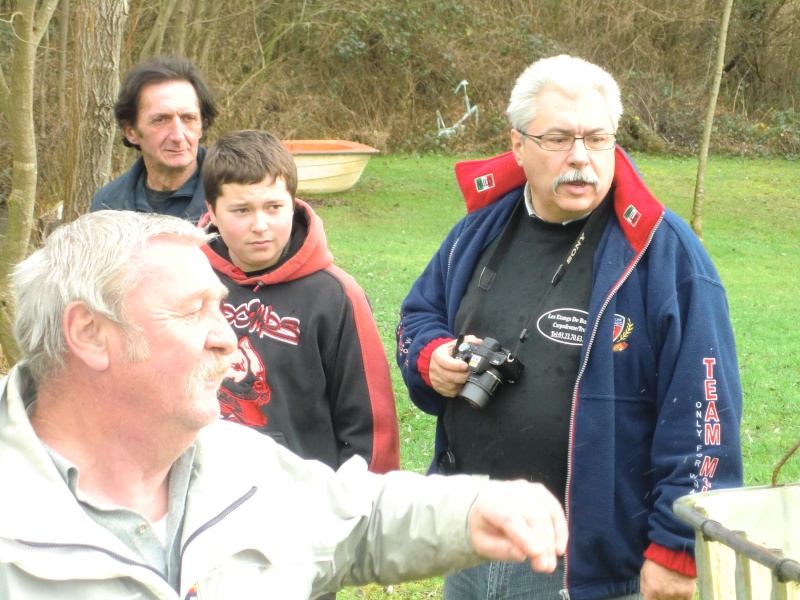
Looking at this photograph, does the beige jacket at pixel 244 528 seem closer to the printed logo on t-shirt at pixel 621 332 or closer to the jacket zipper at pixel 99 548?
the jacket zipper at pixel 99 548

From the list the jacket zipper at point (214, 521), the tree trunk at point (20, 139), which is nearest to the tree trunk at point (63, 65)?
the tree trunk at point (20, 139)

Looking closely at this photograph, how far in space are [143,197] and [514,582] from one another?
7.54 feet

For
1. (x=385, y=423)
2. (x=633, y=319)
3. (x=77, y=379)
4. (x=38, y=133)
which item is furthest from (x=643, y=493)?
(x=38, y=133)

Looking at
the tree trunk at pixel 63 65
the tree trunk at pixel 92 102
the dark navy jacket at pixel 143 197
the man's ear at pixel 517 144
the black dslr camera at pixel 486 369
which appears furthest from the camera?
the tree trunk at pixel 63 65

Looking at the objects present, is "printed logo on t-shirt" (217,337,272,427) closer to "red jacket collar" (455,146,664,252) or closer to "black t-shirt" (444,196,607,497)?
"black t-shirt" (444,196,607,497)

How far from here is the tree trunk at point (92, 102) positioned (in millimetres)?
5949

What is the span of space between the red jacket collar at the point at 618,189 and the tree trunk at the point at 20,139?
6.13 feet

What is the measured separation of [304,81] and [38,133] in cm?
1129

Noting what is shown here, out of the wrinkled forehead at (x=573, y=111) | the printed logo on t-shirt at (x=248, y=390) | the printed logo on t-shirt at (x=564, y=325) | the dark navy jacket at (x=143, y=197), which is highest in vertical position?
the wrinkled forehead at (x=573, y=111)

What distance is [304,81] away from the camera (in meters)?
24.0

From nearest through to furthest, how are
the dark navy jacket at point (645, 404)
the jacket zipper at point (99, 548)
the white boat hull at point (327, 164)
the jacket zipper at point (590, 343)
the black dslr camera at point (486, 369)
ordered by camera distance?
the jacket zipper at point (99, 548) < the dark navy jacket at point (645, 404) < the jacket zipper at point (590, 343) < the black dslr camera at point (486, 369) < the white boat hull at point (327, 164)

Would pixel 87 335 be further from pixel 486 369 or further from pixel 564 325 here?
pixel 564 325

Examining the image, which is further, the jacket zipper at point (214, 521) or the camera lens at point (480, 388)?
the camera lens at point (480, 388)

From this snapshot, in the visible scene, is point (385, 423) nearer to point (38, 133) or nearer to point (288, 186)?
point (288, 186)
